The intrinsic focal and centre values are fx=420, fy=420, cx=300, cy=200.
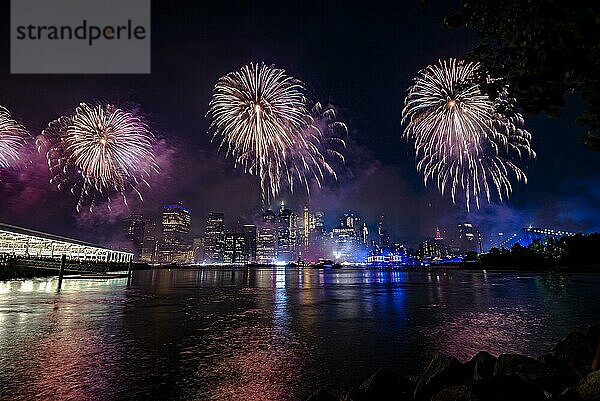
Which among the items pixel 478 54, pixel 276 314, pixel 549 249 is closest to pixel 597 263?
pixel 549 249

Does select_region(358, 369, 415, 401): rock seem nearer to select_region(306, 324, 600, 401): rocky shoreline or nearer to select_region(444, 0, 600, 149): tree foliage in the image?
select_region(306, 324, 600, 401): rocky shoreline

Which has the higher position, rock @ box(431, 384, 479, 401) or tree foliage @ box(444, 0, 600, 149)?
tree foliage @ box(444, 0, 600, 149)

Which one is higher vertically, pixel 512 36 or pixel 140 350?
pixel 512 36

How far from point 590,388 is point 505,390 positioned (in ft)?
3.04

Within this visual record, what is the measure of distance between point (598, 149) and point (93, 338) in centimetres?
1404

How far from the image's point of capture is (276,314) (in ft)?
65.6

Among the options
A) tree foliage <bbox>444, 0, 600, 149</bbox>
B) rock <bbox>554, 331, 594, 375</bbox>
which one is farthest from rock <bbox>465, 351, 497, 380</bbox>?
tree foliage <bbox>444, 0, 600, 149</bbox>

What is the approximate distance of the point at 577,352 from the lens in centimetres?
783

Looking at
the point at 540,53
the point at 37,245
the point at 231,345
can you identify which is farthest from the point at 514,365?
the point at 37,245

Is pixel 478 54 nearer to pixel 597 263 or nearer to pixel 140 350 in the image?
pixel 140 350

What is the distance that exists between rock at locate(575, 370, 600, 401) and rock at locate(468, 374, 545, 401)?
0.56 metres

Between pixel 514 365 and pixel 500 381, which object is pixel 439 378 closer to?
pixel 514 365

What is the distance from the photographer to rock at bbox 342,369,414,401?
20.2ft

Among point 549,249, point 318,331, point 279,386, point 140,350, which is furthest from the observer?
point 549,249
